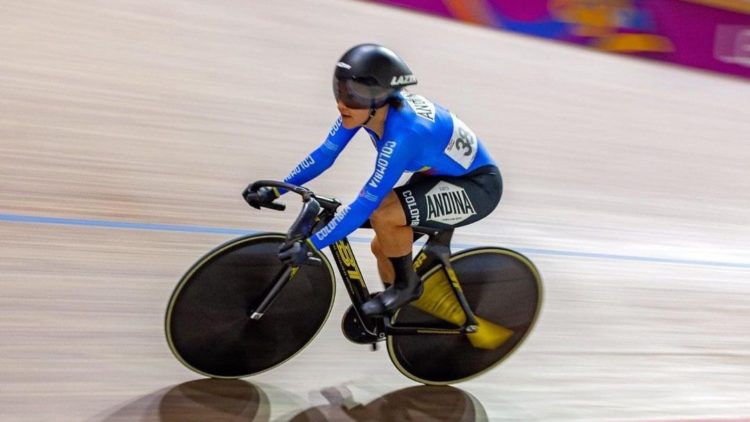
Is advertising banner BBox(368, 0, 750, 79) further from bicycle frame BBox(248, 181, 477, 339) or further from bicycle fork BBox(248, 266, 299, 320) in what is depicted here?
bicycle fork BBox(248, 266, 299, 320)

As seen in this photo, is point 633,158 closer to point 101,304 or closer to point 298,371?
point 298,371

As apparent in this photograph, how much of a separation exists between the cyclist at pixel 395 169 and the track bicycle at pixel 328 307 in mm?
94

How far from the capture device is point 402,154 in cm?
220

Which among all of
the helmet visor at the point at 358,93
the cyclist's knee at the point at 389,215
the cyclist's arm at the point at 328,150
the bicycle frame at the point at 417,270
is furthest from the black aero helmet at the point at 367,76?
the bicycle frame at the point at 417,270

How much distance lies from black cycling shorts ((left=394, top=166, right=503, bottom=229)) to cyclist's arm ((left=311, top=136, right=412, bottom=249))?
0.70 feet

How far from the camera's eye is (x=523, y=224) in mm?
4324

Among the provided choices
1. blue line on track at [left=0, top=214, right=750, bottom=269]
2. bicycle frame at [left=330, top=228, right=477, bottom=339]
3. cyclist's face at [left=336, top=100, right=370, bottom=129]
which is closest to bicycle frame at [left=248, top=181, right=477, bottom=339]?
bicycle frame at [left=330, top=228, right=477, bottom=339]

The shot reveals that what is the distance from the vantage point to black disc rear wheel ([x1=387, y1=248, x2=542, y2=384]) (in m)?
2.65

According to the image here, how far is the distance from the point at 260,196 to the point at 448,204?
606 mm

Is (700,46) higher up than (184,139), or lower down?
lower down

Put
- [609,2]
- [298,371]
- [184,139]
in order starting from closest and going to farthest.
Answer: [298,371] → [184,139] → [609,2]

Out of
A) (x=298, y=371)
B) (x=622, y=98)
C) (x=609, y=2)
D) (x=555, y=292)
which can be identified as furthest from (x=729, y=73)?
(x=298, y=371)

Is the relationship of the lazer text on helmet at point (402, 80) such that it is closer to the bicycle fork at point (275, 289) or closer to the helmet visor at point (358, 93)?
the helmet visor at point (358, 93)

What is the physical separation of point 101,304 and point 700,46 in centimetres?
786
